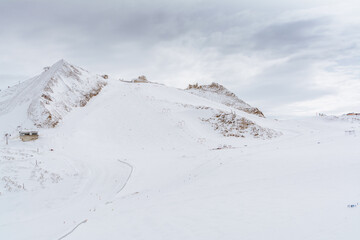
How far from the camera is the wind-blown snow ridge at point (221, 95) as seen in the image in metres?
57.5

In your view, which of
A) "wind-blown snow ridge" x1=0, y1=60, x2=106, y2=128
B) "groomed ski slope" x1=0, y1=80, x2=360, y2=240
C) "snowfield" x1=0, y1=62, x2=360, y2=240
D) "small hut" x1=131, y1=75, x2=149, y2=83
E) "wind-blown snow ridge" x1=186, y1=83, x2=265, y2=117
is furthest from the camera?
"small hut" x1=131, y1=75, x2=149, y2=83

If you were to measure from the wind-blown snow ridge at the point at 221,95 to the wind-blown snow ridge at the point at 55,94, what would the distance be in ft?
85.8

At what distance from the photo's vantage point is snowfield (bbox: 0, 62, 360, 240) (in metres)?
9.06

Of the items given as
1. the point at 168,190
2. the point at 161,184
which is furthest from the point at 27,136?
the point at 168,190

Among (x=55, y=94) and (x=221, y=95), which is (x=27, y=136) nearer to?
(x=55, y=94)

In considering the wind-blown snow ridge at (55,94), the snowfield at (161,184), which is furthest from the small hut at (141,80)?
the snowfield at (161,184)

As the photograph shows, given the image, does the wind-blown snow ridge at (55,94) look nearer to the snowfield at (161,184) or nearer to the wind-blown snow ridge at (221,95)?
the snowfield at (161,184)

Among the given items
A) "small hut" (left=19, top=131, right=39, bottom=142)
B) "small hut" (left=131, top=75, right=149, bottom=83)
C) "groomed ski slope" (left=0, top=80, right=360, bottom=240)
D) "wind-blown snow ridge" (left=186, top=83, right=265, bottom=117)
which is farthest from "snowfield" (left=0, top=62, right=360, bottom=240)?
"small hut" (left=131, top=75, right=149, bottom=83)

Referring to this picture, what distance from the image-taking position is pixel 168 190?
49.4 feet

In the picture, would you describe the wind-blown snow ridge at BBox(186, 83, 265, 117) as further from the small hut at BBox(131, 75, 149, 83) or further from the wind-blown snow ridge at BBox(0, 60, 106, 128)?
the wind-blown snow ridge at BBox(0, 60, 106, 128)

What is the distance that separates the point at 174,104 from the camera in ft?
136

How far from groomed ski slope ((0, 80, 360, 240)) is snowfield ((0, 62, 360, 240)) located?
6 cm

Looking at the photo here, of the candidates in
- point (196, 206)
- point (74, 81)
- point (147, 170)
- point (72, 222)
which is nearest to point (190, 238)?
point (196, 206)

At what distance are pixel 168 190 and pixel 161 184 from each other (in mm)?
1726
